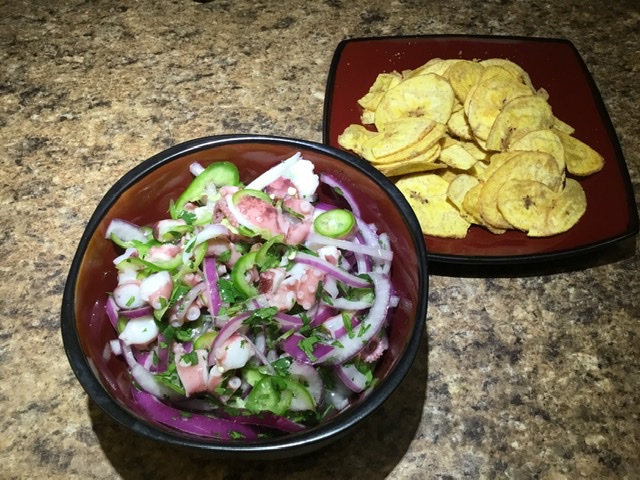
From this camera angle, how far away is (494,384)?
1124 millimetres

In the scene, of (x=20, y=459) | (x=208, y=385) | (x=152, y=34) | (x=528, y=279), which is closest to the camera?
(x=208, y=385)

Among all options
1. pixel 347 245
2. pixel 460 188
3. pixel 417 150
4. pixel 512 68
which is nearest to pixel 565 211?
pixel 460 188

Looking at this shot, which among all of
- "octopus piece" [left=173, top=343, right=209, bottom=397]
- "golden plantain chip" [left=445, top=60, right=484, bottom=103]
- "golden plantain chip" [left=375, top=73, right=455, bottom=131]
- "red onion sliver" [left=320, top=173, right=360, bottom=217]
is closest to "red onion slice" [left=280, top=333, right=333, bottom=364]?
"octopus piece" [left=173, top=343, right=209, bottom=397]

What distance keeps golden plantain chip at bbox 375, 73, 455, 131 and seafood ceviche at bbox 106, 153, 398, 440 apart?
1.59 feet

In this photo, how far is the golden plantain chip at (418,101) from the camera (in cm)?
138

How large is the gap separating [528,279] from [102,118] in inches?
38.6

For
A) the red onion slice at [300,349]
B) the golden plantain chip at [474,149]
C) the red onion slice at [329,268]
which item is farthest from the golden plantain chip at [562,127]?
the red onion slice at [300,349]

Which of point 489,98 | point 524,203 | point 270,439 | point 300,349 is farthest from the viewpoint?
point 489,98

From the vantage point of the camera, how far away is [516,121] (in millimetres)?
Result: 1346

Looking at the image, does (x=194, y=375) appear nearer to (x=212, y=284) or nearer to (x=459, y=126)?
(x=212, y=284)

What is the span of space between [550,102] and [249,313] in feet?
3.14

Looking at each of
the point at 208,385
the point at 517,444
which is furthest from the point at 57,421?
the point at 517,444

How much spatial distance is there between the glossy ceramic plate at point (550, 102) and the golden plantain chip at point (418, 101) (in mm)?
65

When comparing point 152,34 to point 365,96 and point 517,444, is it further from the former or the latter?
point 517,444
